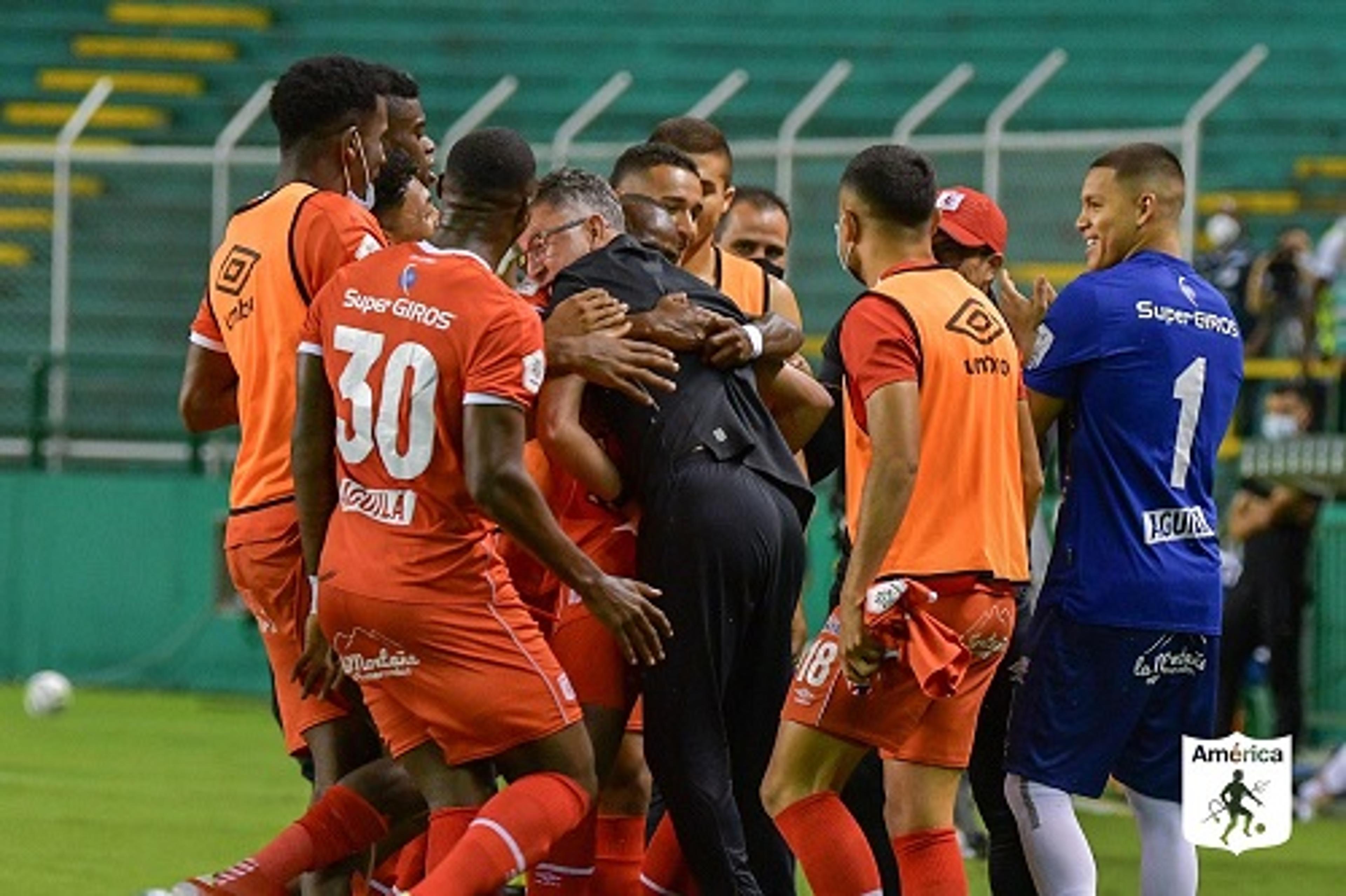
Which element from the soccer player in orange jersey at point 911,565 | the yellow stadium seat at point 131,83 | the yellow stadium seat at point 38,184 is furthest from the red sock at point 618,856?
the yellow stadium seat at point 131,83

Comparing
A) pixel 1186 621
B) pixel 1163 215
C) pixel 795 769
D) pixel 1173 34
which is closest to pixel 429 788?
pixel 795 769

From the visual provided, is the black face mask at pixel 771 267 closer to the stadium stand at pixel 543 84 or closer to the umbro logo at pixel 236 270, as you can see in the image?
the umbro logo at pixel 236 270

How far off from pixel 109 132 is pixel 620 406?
17.7 meters

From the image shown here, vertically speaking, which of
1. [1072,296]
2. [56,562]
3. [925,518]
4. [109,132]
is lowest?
[56,562]

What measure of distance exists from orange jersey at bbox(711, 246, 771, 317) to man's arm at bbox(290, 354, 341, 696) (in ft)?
7.06

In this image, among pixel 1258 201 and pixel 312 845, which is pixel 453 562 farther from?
pixel 1258 201

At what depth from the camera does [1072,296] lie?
8391mm

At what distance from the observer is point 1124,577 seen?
27.2 feet

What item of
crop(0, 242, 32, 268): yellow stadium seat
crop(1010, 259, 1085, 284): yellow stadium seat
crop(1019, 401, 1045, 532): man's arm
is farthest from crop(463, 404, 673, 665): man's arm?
crop(0, 242, 32, 268): yellow stadium seat

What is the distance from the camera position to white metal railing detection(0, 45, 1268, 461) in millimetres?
18094

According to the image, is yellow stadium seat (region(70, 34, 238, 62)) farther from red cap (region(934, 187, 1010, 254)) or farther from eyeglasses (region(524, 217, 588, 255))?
eyeglasses (region(524, 217, 588, 255))

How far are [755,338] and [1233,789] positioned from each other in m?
2.08

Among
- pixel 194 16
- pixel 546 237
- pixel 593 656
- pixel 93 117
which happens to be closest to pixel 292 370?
pixel 546 237

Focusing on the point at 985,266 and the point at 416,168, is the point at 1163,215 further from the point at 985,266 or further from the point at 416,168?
the point at 416,168
